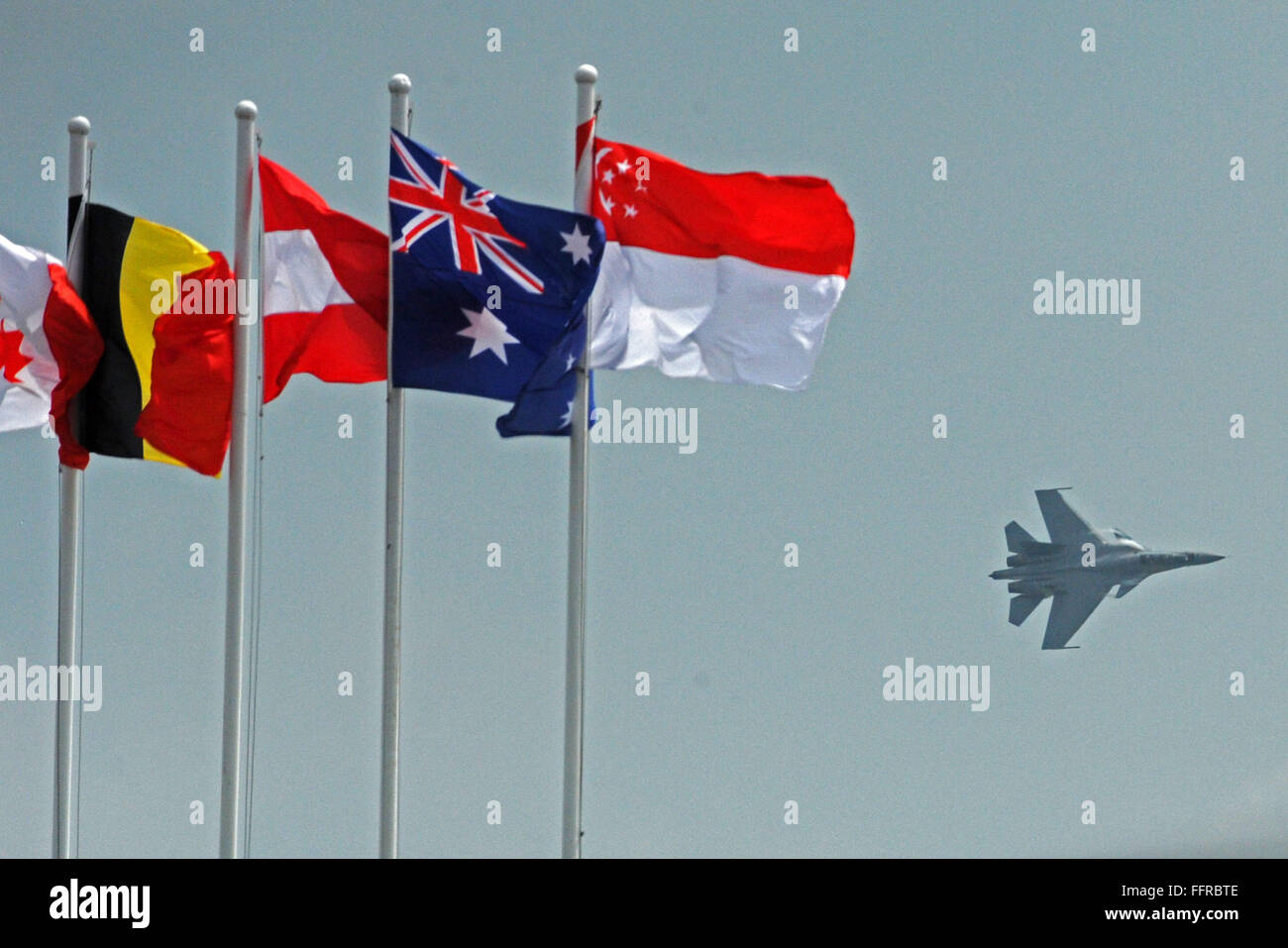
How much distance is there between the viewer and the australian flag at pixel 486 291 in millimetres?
26688

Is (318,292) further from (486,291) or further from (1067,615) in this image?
(1067,615)

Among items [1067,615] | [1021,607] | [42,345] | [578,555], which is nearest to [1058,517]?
[1067,615]

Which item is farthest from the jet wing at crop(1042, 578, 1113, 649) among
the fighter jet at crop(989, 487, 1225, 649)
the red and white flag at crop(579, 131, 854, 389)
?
the red and white flag at crop(579, 131, 854, 389)

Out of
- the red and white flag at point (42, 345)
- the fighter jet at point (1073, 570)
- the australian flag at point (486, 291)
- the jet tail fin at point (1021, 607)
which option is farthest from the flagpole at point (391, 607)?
the jet tail fin at point (1021, 607)

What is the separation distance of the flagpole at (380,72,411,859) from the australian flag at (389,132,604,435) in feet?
1.17

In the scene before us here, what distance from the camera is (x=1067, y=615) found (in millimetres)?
84000

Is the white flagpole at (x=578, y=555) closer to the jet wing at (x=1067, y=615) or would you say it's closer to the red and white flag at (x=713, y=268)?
the red and white flag at (x=713, y=268)

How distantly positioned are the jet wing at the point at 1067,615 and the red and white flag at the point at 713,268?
56273mm

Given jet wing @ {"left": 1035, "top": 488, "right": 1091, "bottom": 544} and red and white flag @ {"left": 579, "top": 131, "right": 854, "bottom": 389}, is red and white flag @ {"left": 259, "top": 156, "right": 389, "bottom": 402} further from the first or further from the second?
jet wing @ {"left": 1035, "top": 488, "right": 1091, "bottom": 544}

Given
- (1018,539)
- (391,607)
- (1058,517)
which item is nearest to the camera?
(391,607)

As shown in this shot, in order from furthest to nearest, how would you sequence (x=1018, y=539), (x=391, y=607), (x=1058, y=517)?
(x=1058, y=517) < (x=1018, y=539) < (x=391, y=607)

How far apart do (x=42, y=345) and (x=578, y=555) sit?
844 centimetres

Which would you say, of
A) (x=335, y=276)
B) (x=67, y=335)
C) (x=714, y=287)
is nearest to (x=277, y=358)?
(x=335, y=276)

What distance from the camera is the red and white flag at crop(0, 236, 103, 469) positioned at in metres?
28.3
